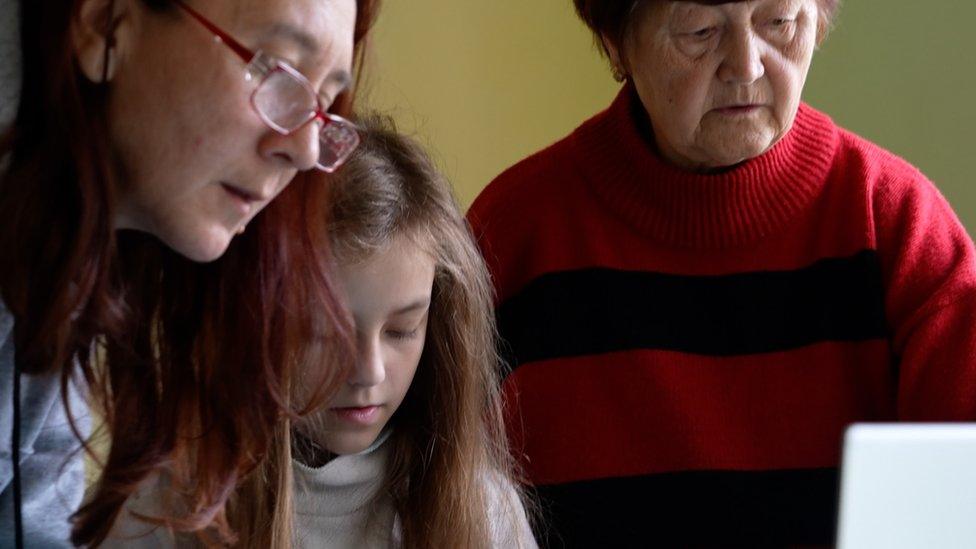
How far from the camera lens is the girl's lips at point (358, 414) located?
1.29m

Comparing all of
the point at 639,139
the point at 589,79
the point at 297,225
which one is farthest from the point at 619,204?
the point at 589,79

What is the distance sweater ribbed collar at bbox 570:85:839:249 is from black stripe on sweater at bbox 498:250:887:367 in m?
0.05

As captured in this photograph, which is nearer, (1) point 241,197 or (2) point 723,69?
(1) point 241,197

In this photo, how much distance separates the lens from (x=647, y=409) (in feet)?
4.70

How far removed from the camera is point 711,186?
145cm

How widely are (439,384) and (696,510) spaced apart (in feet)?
0.98

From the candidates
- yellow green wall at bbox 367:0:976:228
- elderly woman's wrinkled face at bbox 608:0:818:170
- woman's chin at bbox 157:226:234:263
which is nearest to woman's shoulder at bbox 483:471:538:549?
elderly woman's wrinkled face at bbox 608:0:818:170

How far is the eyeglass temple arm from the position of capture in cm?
92

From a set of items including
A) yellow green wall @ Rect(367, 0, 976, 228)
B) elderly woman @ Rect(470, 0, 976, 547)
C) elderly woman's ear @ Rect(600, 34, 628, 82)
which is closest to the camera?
elderly woman @ Rect(470, 0, 976, 547)

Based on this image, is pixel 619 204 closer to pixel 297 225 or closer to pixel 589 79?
pixel 297 225

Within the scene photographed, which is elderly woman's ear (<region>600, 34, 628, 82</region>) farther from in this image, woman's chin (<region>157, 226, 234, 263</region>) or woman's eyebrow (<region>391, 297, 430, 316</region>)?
woman's chin (<region>157, 226, 234, 263</region>)

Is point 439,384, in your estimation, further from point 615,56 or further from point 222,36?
point 222,36

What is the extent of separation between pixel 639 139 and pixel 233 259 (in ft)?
1.80

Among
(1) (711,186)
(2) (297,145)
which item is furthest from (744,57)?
(2) (297,145)
